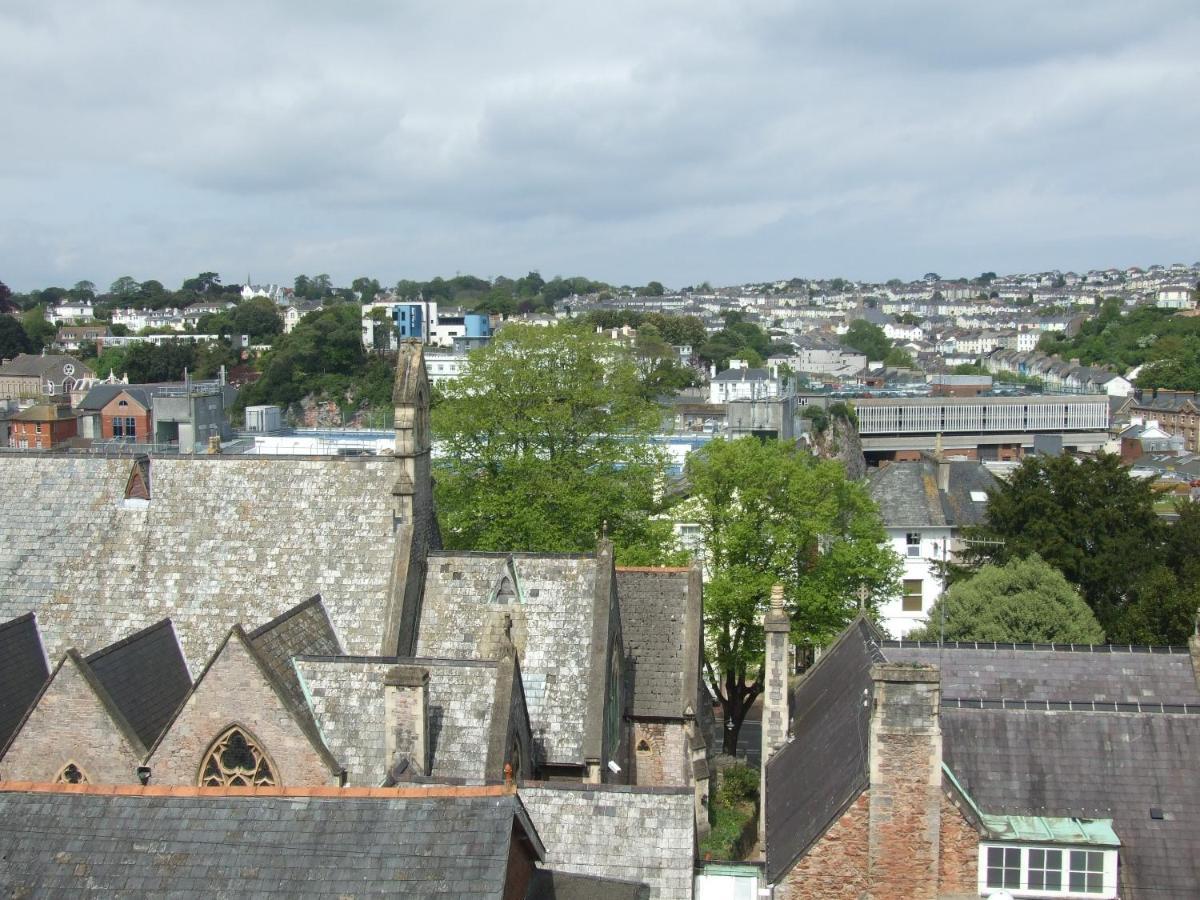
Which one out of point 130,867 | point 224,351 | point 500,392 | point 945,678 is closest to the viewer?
point 130,867

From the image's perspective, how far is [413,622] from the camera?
957 inches

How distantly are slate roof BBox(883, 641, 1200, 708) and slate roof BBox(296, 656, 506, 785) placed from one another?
8125 mm

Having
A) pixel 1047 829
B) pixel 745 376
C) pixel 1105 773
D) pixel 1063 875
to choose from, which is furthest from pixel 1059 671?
pixel 745 376

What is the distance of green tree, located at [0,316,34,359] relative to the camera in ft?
614

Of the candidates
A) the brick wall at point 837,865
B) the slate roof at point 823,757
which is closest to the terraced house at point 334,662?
the brick wall at point 837,865

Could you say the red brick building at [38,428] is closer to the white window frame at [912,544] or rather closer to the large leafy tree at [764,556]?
the white window frame at [912,544]

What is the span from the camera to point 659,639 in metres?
27.5

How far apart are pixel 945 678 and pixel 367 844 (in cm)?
1399

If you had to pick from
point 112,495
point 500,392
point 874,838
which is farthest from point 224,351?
point 874,838

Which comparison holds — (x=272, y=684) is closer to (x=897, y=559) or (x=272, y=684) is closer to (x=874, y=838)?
(x=874, y=838)

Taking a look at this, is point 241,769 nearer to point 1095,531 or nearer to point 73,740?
point 73,740

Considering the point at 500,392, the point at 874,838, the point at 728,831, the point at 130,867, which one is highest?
the point at 500,392

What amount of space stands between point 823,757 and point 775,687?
103 inches

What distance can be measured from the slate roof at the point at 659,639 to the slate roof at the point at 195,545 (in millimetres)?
6409
